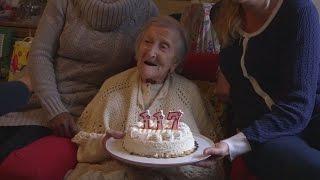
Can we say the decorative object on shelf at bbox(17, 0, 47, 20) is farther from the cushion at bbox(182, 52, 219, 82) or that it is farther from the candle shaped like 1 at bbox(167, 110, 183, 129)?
the candle shaped like 1 at bbox(167, 110, 183, 129)

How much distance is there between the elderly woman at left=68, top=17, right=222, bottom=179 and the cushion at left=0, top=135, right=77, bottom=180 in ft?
0.14

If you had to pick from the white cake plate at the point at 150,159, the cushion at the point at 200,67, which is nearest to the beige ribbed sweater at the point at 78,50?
the cushion at the point at 200,67

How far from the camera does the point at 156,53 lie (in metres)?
1.80

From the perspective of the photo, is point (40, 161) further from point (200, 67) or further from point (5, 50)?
point (5, 50)

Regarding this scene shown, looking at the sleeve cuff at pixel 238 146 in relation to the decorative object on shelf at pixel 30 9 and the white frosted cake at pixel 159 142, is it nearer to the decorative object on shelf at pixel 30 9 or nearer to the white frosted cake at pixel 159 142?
the white frosted cake at pixel 159 142

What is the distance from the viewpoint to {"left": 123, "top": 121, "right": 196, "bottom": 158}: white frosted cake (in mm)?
1479

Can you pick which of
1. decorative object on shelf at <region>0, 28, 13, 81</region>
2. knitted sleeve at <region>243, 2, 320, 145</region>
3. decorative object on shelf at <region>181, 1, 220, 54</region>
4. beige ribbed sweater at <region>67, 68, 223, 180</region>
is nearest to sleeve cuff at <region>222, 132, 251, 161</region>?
knitted sleeve at <region>243, 2, 320, 145</region>

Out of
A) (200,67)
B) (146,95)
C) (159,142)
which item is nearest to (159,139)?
(159,142)

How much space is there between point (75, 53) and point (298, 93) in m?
0.99

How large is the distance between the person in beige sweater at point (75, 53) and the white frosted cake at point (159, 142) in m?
0.53

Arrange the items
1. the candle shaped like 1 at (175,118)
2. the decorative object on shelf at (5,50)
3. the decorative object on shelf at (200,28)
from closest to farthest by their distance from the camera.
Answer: the candle shaped like 1 at (175,118)
the decorative object on shelf at (200,28)
the decorative object on shelf at (5,50)

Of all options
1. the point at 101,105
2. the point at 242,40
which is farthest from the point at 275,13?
the point at 101,105

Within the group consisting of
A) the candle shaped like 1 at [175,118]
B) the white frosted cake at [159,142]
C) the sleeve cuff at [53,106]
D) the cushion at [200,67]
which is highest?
the cushion at [200,67]

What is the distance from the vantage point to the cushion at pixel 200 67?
201cm
